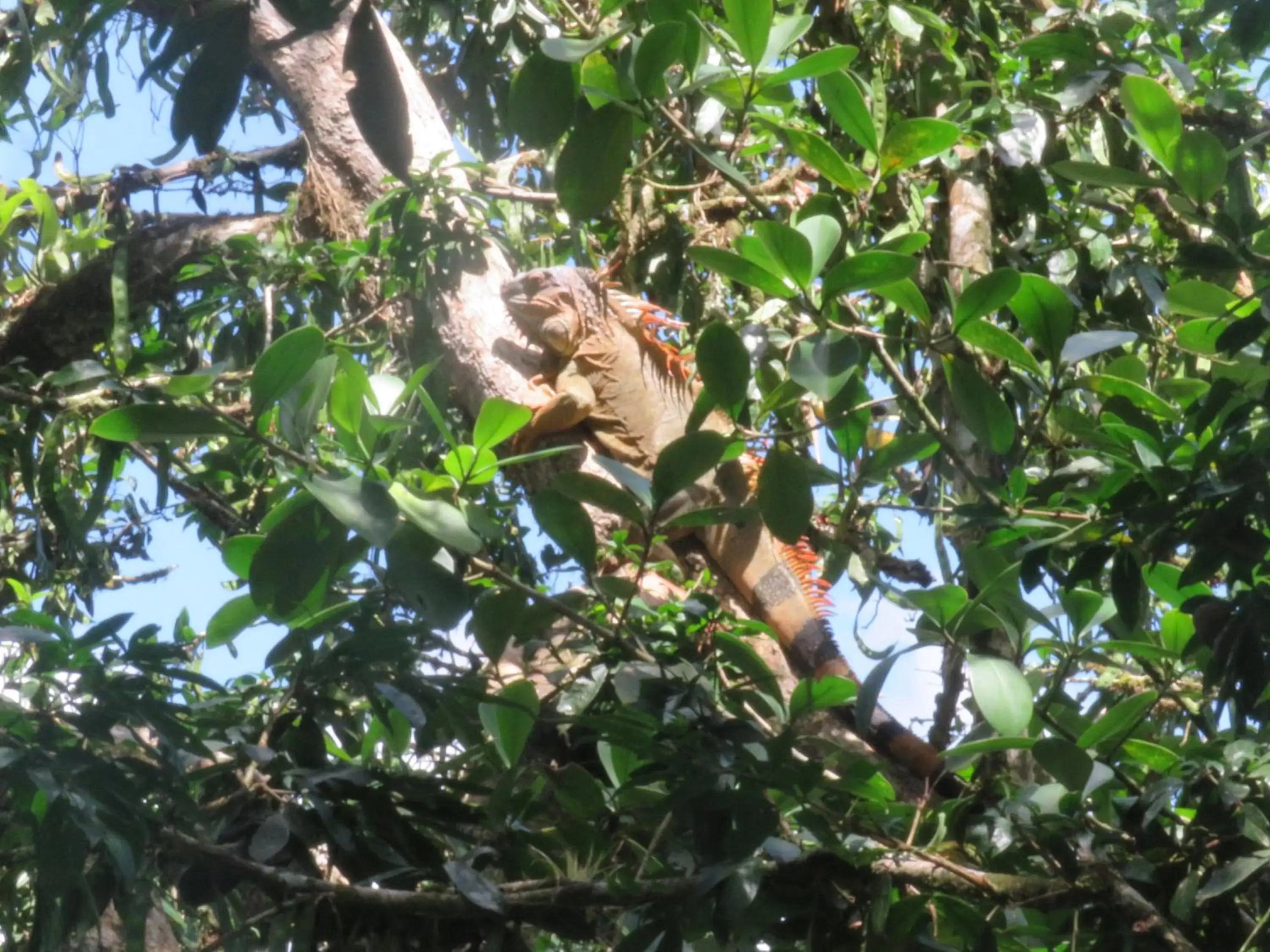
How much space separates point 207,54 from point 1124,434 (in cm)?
113

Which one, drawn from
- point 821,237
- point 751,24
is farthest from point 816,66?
point 821,237

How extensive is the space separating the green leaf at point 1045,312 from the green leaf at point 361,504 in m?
0.78

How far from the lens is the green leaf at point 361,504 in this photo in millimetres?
1131

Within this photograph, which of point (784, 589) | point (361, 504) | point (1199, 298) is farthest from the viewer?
point (784, 589)

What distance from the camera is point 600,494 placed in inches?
56.1

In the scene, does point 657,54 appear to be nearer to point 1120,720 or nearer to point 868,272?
point 868,272

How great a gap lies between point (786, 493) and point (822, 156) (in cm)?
42

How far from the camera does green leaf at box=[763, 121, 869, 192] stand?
1.49m

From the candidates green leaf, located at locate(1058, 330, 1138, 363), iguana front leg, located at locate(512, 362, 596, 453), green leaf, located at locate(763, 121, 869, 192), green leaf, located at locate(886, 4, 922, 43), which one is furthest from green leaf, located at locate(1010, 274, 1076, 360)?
iguana front leg, located at locate(512, 362, 596, 453)

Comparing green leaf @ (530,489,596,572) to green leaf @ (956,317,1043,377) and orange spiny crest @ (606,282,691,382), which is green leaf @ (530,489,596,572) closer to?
green leaf @ (956,317,1043,377)

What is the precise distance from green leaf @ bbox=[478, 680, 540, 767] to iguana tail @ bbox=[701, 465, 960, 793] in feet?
4.96

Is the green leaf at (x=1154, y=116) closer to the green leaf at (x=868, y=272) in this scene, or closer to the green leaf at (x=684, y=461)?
the green leaf at (x=868, y=272)

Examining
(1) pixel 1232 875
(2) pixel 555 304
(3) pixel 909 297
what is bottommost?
(1) pixel 1232 875

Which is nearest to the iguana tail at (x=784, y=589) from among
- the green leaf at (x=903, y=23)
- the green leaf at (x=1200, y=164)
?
the green leaf at (x=903, y=23)
